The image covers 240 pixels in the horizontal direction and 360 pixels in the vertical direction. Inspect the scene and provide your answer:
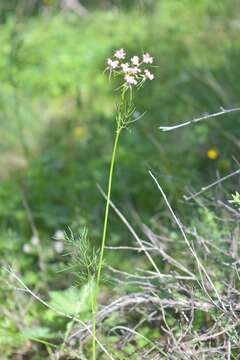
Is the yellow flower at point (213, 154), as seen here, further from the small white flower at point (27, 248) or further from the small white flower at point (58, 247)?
the small white flower at point (27, 248)

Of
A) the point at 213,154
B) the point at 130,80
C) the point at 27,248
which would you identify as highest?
the point at 130,80

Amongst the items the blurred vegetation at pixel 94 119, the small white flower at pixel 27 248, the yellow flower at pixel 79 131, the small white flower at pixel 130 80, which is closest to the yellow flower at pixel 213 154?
the blurred vegetation at pixel 94 119

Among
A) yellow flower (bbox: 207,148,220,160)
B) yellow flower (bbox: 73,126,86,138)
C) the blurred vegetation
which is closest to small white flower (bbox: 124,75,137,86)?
the blurred vegetation

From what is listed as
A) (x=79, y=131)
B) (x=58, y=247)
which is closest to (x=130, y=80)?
(x=58, y=247)

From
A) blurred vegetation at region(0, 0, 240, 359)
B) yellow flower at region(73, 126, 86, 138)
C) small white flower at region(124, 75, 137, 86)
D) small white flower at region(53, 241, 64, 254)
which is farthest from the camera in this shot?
yellow flower at region(73, 126, 86, 138)

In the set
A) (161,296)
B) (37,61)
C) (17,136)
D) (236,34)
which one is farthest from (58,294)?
(37,61)

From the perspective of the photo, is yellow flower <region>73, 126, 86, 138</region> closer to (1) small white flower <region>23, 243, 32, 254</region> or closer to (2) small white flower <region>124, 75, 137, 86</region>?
(1) small white flower <region>23, 243, 32, 254</region>

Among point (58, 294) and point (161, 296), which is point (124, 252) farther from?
point (161, 296)

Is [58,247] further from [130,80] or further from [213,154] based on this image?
[130,80]
